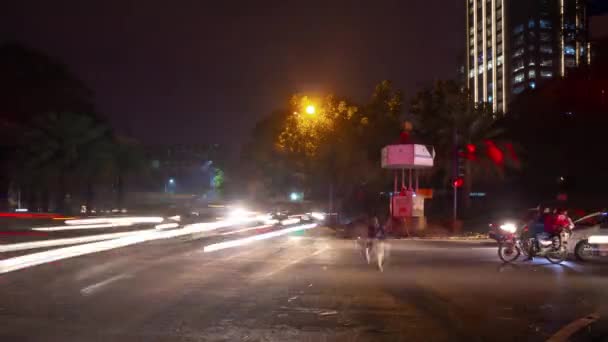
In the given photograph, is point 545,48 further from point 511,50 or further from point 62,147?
point 62,147

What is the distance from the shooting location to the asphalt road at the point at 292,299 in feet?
29.0

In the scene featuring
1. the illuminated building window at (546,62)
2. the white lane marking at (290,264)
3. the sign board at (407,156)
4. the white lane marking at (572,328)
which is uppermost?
the illuminated building window at (546,62)

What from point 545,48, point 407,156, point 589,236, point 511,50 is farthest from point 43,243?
point 511,50

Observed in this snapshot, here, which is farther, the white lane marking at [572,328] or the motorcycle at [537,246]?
the motorcycle at [537,246]

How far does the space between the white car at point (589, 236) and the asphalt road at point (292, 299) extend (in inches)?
39.3

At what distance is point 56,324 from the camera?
9180 mm

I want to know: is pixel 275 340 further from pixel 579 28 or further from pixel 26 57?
pixel 26 57

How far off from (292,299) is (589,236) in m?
10.8

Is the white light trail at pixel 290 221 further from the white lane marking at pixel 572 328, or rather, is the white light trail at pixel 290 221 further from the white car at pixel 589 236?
the white lane marking at pixel 572 328

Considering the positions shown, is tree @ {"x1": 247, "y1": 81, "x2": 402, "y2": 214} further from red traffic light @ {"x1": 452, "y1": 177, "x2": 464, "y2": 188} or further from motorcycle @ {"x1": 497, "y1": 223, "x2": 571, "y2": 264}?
motorcycle @ {"x1": 497, "y1": 223, "x2": 571, "y2": 264}

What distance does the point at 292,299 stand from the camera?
450 inches

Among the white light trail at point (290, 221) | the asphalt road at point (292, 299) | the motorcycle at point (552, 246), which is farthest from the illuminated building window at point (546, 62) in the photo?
the motorcycle at point (552, 246)

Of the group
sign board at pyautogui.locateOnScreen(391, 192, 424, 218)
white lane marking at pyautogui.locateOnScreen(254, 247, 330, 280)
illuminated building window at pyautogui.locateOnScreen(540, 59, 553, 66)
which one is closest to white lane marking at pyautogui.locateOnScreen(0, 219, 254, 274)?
white lane marking at pyautogui.locateOnScreen(254, 247, 330, 280)

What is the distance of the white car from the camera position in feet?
59.6
